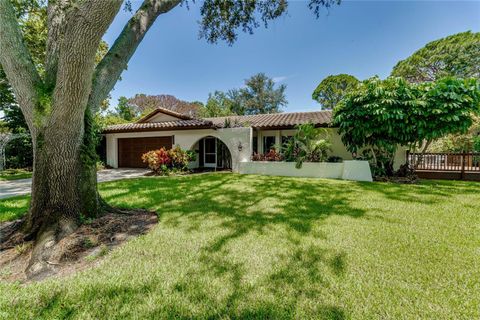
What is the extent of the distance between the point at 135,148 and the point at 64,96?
14599 mm

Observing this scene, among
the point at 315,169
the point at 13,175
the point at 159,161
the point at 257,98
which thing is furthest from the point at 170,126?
the point at 257,98

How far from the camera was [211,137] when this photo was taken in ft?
52.9

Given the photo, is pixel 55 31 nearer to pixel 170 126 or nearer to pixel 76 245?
pixel 76 245

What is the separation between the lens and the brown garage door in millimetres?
16266

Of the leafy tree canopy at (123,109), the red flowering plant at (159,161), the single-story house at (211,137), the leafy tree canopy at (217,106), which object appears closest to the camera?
the red flowering plant at (159,161)

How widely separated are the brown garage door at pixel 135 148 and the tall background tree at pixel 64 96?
11.9 metres

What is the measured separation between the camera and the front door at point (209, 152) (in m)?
16.2

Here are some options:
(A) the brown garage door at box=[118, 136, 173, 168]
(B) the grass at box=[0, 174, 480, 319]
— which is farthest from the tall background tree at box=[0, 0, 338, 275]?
(A) the brown garage door at box=[118, 136, 173, 168]

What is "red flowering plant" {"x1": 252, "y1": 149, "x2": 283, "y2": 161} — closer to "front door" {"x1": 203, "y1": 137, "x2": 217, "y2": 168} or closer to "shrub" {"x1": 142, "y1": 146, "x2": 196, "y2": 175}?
"shrub" {"x1": 142, "y1": 146, "x2": 196, "y2": 175}

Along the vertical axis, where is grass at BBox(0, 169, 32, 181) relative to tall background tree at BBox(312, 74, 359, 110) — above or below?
below

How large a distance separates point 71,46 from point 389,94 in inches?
411

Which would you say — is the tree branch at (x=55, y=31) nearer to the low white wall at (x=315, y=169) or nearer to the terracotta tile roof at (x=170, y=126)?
the terracotta tile roof at (x=170, y=126)

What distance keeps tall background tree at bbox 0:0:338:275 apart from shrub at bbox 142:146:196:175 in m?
7.98

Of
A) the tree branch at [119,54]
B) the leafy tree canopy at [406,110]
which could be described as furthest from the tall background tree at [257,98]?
the tree branch at [119,54]
